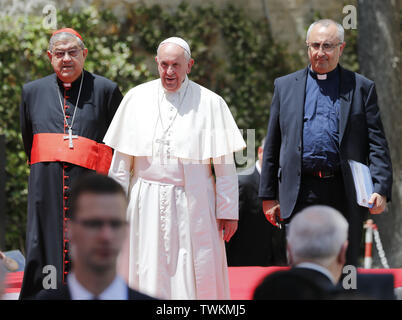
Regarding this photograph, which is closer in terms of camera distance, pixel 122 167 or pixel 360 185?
pixel 360 185

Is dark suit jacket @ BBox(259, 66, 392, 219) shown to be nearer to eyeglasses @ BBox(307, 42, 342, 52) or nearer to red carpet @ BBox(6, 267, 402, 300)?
eyeglasses @ BBox(307, 42, 342, 52)

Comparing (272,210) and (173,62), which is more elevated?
(173,62)

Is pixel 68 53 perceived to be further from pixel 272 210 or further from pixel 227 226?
pixel 272 210

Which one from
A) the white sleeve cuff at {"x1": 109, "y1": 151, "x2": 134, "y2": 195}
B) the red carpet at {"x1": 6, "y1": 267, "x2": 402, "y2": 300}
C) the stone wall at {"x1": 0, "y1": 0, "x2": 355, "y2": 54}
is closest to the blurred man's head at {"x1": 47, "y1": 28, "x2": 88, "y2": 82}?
the white sleeve cuff at {"x1": 109, "y1": 151, "x2": 134, "y2": 195}

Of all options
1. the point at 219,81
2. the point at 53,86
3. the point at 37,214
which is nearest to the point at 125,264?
the point at 37,214

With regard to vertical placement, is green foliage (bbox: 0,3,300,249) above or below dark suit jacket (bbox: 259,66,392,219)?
above

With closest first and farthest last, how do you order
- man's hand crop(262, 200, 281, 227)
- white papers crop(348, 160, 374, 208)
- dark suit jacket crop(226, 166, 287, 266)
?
white papers crop(348, 160, 374, 208) → man's hand crop(262, 200, 281, 227) → dark suit jacket crop(226, 166, 287, 266)

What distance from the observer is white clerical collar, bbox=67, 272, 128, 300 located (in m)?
2.63

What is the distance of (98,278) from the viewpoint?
103 inches

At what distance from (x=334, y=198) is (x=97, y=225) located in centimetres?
284

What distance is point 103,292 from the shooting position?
2.62 meters

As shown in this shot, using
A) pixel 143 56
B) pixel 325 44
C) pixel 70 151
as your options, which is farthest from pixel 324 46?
pixel 143 56

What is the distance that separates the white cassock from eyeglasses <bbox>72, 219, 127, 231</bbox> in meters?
2.68
